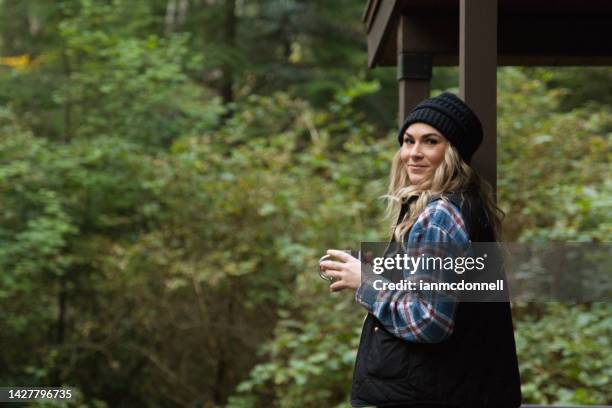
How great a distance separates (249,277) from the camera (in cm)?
603

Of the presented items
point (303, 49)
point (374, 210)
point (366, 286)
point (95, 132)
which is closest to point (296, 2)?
point (303, 49)

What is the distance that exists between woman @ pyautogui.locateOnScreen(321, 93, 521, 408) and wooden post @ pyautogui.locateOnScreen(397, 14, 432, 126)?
3.62 ft

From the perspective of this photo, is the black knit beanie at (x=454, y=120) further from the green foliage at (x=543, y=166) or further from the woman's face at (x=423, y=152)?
the green foliage at (x=543, y=166)

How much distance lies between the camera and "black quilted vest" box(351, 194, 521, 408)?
1.63 m

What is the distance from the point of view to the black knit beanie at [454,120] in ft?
5.80

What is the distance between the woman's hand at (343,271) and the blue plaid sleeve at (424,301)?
3 centimetres

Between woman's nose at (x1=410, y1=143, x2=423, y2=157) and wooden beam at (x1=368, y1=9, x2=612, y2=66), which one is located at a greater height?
wooden beam at (x1=368, y1=9, x2=612, y2=66)

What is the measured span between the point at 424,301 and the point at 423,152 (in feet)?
1.29

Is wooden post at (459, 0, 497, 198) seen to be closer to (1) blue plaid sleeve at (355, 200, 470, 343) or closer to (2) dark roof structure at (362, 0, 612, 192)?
(1) blue plaid sleeve at (355, 200, 470, 343)

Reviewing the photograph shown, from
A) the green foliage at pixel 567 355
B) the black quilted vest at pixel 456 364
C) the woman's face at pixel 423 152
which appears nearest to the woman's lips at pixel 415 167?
the woman's face at pixel 423 152

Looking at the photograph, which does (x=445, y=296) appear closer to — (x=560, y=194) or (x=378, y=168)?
(x=560, y=194)

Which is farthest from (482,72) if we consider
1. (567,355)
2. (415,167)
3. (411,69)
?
(567,355)

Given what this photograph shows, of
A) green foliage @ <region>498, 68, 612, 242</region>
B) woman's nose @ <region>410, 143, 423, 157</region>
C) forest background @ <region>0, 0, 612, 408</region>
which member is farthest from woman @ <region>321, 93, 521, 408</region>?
green foliage @ <region>498, 68, 612, 242</region>

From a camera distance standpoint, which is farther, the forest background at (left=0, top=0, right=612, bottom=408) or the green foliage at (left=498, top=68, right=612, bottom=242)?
the forest background at (left=0, top=0, right=612, bottom=408)
